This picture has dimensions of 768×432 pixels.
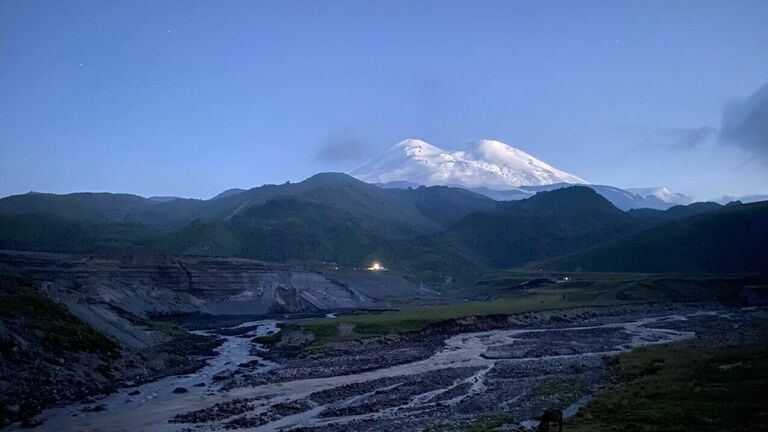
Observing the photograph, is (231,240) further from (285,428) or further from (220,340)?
(285,428)

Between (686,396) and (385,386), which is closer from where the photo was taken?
(686,396)

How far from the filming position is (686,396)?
29656 millimetres

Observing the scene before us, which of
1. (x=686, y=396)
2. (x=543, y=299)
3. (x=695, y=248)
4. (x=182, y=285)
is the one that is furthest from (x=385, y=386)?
(x=695, y=248)

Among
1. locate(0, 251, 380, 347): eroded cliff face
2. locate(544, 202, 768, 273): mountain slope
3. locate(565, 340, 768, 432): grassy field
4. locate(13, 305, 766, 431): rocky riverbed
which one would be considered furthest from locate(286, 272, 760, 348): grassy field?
locate(565, 340, 768, 432): grassy field

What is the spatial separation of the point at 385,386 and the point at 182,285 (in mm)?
72148

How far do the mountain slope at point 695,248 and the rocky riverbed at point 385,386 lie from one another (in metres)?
88.9

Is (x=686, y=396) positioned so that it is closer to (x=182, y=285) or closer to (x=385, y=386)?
(x=385, y=386)

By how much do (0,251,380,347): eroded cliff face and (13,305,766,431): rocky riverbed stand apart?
23.7m

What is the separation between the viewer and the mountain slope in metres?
149

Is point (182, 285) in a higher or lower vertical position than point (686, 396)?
higher

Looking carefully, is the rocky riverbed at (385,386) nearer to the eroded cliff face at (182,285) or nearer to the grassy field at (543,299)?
the grassy field at (543,299)

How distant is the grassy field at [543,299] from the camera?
69.6 meters

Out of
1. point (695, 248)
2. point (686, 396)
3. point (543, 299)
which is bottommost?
point (543, 299)

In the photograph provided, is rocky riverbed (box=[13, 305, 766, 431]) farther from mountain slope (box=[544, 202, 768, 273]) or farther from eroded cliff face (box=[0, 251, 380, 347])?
mountain slope (box=[544, 202, 768, 273])
